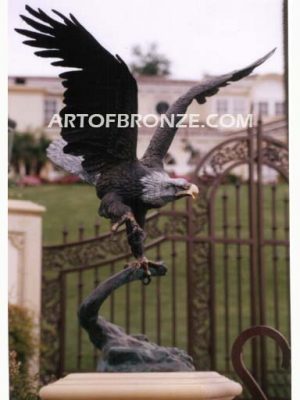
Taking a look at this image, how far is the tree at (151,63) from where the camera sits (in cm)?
594

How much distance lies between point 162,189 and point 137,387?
79cm

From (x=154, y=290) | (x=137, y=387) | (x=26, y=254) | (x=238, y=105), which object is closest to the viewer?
(x=137, y=387)

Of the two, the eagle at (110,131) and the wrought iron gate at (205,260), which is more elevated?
the eagle at (110,131)

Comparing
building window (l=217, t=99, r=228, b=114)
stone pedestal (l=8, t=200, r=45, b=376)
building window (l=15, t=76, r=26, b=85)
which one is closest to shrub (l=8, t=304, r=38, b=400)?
stone pedestal (l=8, t=200, r=45, b=376)

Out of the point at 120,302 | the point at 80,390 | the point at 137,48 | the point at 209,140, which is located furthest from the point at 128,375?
the point at 120,302

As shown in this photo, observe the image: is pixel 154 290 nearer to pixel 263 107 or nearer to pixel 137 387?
pixel 263 107

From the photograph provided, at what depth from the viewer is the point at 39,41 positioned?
410 cm

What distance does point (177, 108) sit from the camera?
167 inches

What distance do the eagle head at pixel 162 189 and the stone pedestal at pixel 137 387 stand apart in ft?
2.23

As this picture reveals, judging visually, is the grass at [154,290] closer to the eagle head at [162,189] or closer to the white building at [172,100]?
the white building at [172,100]

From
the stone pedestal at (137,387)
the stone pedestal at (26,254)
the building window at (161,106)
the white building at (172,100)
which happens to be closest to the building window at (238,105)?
the white building at (172,100)

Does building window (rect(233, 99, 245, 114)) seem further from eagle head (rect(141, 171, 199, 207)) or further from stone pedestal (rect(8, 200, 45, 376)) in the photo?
eagle head (rect(141, 171, 199, 207))

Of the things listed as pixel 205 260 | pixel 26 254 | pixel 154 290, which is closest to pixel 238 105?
pixel 205 260
